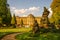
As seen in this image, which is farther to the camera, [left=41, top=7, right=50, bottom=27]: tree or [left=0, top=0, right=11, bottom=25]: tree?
[left=0, top=0, right=11, bottom=25]: tree

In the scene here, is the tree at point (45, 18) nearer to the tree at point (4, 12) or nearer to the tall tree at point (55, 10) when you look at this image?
the tall tree at point (55, 10)

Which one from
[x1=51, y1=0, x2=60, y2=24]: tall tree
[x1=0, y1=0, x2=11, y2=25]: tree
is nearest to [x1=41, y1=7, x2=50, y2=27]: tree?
[x1=51, y1=0, x2=60, y2=24]: tall tree

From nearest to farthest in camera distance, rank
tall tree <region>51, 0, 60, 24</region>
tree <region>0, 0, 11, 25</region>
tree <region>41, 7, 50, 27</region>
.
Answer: tree <region>41, 7, 50, 27</region>, tall tree <region>51, 0, 60, 24</region>, tree <region>0, 0, 11, 25</region>

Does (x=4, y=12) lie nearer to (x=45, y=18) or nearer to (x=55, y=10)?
(x=55, y=10)

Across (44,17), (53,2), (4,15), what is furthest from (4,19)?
(44,17)

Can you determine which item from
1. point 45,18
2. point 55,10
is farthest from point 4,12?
point 45,18

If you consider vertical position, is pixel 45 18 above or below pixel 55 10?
below

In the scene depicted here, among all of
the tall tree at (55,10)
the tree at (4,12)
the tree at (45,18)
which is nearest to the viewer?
the tree at (45,18)

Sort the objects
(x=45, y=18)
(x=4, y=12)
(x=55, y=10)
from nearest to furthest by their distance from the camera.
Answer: (x=45, y=18)
(x=55, y=10)
(x=4, y=12)

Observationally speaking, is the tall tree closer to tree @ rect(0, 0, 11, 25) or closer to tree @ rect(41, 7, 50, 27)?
tree @ rect(41, 7, 50, 27)

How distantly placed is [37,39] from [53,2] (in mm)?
23431

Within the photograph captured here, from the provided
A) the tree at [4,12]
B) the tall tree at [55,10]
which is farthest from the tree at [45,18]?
the tree at [4,12]

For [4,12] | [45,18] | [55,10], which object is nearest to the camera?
[45,18]

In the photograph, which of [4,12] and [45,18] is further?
[4,12]
